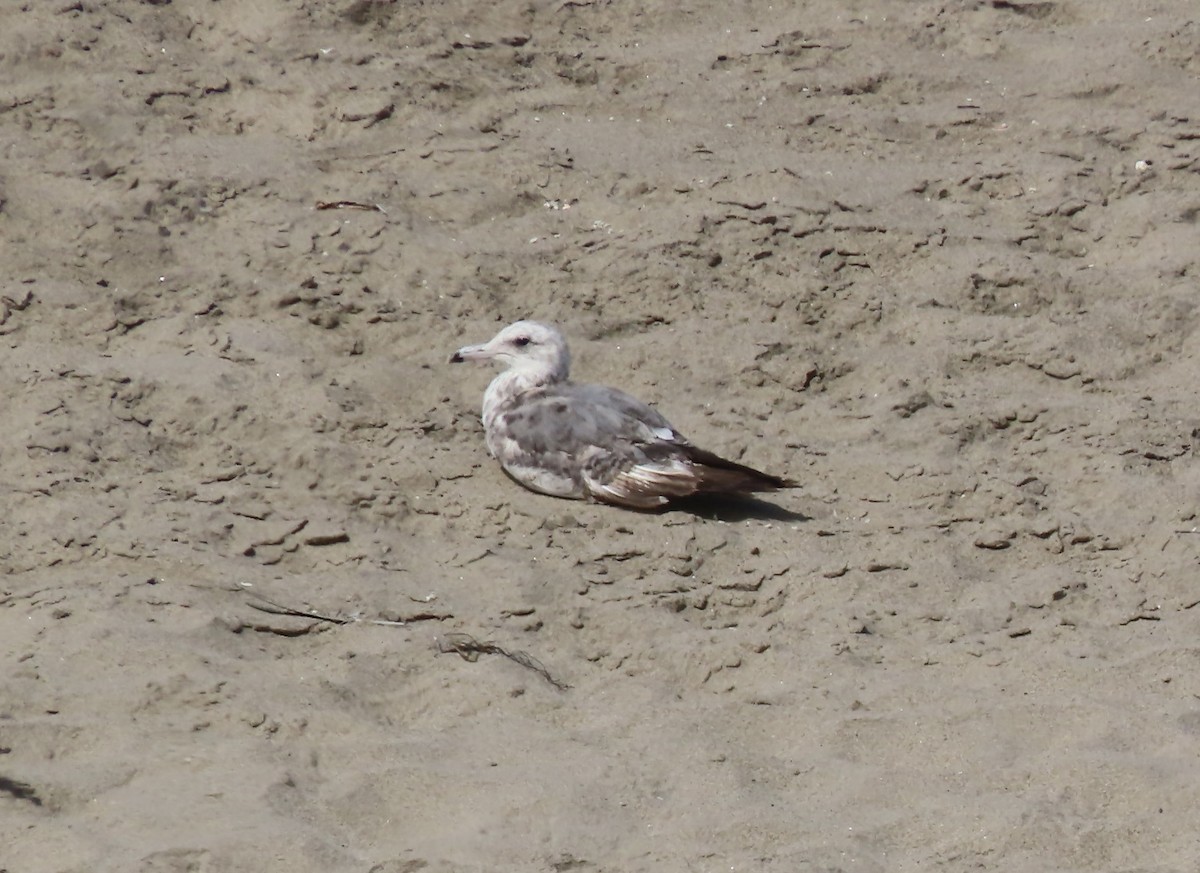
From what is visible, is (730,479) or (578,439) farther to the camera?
(578,439)

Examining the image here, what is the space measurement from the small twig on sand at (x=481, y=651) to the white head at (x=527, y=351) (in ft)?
4.80

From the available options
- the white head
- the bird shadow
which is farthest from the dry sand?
the white head

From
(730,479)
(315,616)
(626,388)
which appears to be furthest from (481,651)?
(626,388)

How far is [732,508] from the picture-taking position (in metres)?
5.82

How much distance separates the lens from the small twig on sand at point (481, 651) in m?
4.71

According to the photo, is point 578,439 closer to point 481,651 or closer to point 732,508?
point 732,508

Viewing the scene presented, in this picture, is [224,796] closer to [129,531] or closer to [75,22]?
[129,531]

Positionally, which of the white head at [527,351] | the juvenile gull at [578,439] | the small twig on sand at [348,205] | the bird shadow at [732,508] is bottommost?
the bird shadow at [732,508]

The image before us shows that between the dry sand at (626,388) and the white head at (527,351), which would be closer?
the dry sand at (626,388)

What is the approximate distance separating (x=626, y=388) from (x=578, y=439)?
431mm

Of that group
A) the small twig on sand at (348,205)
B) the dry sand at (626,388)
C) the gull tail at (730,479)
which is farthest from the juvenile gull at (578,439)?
→ the small twig on sand at (348,205)

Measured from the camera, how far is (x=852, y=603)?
517 cm

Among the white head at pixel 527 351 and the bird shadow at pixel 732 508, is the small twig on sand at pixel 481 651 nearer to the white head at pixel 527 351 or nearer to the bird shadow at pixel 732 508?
the bird shadow at pixel 732 508

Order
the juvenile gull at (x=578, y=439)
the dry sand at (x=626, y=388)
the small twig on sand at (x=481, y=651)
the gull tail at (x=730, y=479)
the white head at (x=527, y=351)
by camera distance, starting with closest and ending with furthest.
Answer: the dry sand at (x=626, y=388) → the small twig on sand at (x=481, y=651) → the gull tail at (x=730, y=479) → the juvenile gull at (x=578, y=439) → the white head at (x=527, y=351)
